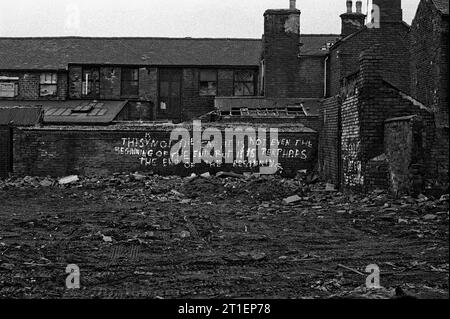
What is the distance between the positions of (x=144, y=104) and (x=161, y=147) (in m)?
12.7

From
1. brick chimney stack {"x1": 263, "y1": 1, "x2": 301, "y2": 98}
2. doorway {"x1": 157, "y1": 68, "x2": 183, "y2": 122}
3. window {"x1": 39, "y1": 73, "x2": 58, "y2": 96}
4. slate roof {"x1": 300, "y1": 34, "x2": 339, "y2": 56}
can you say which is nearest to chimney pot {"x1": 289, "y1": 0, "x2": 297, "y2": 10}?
brick chimney stack {"x1": 263, "y1": 1, "x2": 301, "y2": 98}

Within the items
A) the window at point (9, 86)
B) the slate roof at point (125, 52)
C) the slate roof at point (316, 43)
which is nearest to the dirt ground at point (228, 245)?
the slate roof at point (316, 43)

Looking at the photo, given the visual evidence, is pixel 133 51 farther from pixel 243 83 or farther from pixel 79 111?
pixel 79 111

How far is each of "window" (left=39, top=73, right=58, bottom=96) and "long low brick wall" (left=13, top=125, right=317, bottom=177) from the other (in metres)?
12.0

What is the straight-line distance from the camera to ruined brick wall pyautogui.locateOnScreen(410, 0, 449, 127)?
18.1 meters

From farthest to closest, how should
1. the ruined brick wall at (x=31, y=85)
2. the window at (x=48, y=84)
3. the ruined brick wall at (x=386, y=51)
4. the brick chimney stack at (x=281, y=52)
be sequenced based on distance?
1. the window at (x=48, y=84)
2. the ruined brick wall at (x=31, y=85)
3. the brick chimney stack at (x=281, y=52)
4. the ruined brick wall at (x=386, y=51)

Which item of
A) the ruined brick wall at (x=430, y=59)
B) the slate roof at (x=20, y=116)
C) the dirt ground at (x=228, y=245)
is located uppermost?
the ruined brick wall at (x=430, y=59)

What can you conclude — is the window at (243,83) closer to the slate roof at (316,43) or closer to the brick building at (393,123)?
the slate roof at (316,43)

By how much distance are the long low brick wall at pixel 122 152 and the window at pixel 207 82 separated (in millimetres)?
12942

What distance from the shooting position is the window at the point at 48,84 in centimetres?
3462

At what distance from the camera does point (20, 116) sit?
24312 mm

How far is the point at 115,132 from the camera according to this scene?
2277cm
